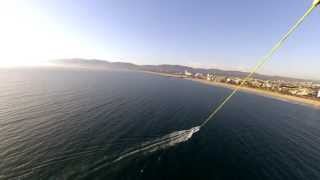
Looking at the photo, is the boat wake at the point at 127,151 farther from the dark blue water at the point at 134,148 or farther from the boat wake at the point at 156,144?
the dark blue water at the point at 134,148

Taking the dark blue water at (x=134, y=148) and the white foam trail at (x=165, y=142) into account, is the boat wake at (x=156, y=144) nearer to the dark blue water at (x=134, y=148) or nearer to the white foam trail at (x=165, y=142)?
the white foam trail at (x=165, y=142)

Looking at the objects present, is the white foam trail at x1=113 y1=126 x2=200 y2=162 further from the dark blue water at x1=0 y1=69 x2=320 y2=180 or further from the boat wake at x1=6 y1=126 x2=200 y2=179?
the dark blue water at x1=0 y1=69 x2=320 y2=180

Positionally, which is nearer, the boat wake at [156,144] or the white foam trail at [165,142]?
the boat wake at [156,144]

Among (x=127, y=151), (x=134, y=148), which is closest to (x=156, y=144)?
(x=134, y=148)

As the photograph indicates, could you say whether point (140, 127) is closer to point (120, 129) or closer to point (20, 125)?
point (120, 129)

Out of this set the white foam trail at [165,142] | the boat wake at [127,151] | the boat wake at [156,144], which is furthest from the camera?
the white foam trail at [165,142]

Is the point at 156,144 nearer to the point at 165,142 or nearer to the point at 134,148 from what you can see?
the point at 165,142

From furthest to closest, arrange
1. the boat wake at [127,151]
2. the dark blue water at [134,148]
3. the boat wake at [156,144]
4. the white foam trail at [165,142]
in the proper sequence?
the white foam trail at [165,142] → the boat wake at [156,144] → the dark blue water at [134,148] → the boat wake at [127,151]

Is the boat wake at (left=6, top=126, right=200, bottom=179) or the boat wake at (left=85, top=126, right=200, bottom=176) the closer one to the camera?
the boat wake at (left=6, top=126, right=200, bottom=179)

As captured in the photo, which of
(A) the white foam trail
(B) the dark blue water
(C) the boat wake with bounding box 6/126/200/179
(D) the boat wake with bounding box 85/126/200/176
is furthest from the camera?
(A) the white foam trail

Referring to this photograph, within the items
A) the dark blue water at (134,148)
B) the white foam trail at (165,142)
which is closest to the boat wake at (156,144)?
the white foam trail at (165,142)

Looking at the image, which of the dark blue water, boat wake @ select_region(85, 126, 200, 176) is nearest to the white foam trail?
boat wake @ select_region(85, 126, 200, 176)

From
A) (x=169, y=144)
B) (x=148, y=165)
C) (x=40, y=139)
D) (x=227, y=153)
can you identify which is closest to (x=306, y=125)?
(x=227, y=153)

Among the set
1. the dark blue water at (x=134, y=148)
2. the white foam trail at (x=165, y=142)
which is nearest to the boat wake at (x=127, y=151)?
the white foam trail at (x=165, y=142)
